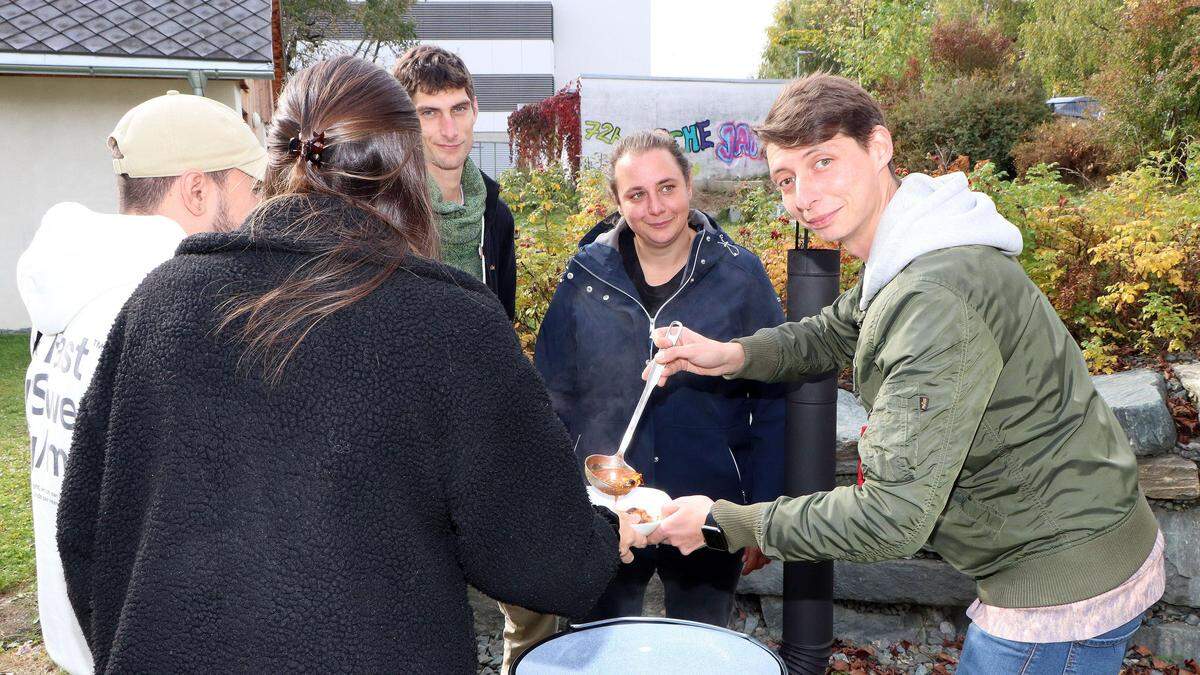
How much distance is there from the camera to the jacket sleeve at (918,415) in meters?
1.60

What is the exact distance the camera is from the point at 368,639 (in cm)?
126

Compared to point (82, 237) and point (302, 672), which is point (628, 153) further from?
point (302, 672)

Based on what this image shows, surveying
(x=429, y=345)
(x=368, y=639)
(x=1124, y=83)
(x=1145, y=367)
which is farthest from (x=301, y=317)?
(x=1124, y=83)

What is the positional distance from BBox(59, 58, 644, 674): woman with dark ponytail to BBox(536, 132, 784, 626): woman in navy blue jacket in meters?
1.78

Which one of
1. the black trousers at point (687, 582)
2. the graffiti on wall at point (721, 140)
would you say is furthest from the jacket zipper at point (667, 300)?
the graffiti on wall at point (721, 140)

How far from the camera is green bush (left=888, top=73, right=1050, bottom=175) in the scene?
57.9 feet

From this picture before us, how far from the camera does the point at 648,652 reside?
1.77 metres

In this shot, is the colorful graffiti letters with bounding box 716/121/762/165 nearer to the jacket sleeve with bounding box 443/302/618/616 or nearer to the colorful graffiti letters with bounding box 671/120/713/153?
the colorful graffiti letters with bounding box 671/120/713/153

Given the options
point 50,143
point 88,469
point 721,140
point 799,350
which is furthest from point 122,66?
point 721,140

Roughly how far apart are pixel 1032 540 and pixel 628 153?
1964 mm

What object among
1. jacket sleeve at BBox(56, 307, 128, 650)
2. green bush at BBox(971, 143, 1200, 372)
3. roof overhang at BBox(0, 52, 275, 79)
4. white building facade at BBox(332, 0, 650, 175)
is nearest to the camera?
jacket sleeve at BBox(56, 307, 128, 650)

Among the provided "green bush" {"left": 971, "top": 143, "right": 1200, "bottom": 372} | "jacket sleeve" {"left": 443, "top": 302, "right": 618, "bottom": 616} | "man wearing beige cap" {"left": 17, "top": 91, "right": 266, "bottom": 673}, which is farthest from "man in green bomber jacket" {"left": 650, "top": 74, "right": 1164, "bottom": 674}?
"green bush" {"left": 971, "top": 143, "right": 1200, "bottom": 372}

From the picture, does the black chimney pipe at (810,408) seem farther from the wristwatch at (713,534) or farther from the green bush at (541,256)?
the green bush at (541,256)

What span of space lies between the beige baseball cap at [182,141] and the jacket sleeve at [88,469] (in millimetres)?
825
